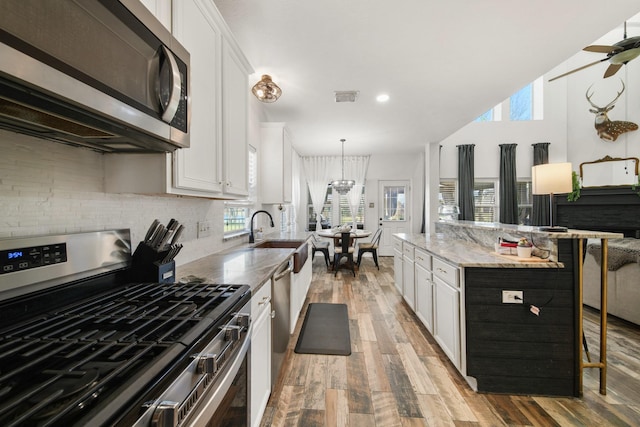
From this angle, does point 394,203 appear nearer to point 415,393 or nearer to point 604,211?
point 604,211

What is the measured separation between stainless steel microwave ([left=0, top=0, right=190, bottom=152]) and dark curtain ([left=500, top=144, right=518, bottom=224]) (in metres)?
6.74

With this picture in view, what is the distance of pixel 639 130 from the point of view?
4.57 m

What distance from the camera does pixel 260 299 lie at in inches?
54.3

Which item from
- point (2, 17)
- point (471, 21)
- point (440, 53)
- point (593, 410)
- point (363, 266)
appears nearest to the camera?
point (2, 17)

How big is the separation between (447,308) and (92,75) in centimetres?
239

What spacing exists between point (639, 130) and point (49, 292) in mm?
7790

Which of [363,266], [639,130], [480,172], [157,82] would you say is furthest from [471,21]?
[639,130]

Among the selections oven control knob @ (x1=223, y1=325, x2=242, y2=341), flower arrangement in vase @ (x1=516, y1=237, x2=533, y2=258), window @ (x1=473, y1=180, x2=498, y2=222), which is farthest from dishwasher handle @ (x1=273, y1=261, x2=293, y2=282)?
window @ (x1=473, y1=180, x2=498, y2=222)

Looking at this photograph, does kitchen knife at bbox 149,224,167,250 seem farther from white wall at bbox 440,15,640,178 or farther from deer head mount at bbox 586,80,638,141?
deer head mount at bbox 586,80,638,141

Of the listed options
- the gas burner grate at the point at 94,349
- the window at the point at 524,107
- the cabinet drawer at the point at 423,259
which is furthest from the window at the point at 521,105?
the gas burner grate at the point at 94,349

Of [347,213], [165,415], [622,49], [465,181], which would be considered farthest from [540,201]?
[165,415]

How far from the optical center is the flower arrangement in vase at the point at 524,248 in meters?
1.90

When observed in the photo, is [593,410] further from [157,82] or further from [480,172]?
[480,172]

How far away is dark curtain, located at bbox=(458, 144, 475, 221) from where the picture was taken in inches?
231
